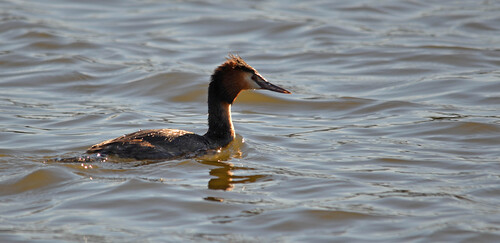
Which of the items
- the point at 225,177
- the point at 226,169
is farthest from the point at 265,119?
the point at 225,177

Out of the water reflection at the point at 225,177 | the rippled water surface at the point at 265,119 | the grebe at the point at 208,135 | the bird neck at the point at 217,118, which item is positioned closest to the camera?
the rippled water surface at the point at 265,119

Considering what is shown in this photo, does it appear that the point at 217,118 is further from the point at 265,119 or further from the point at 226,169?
the point at 265,119

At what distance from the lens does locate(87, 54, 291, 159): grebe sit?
9547mm

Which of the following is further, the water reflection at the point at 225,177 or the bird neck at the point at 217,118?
the bird neck at the point at 217,118

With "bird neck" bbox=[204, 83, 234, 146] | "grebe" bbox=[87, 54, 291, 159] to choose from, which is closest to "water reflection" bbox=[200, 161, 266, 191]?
"grebe" bbox=[87, 54, 291, 159]

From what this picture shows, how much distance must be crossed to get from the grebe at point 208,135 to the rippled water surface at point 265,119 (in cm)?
18

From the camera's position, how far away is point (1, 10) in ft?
63.3

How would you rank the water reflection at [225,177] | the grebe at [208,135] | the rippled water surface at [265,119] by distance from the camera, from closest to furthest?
the rippled water surface at [265,119] → the water reflection at [225,177] → the grebe at [208,135]

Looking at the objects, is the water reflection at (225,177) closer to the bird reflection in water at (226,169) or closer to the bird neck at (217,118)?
the bird reflection in water at (226,169)

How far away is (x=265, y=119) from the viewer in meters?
12.6

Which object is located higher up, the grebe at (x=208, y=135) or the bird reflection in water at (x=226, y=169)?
the grebe at (x=208, y=135)

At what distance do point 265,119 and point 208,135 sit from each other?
2.15m

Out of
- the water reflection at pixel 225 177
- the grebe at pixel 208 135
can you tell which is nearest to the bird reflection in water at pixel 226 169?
the water reflection at pixel 225 177

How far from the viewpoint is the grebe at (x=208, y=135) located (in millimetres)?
9547
